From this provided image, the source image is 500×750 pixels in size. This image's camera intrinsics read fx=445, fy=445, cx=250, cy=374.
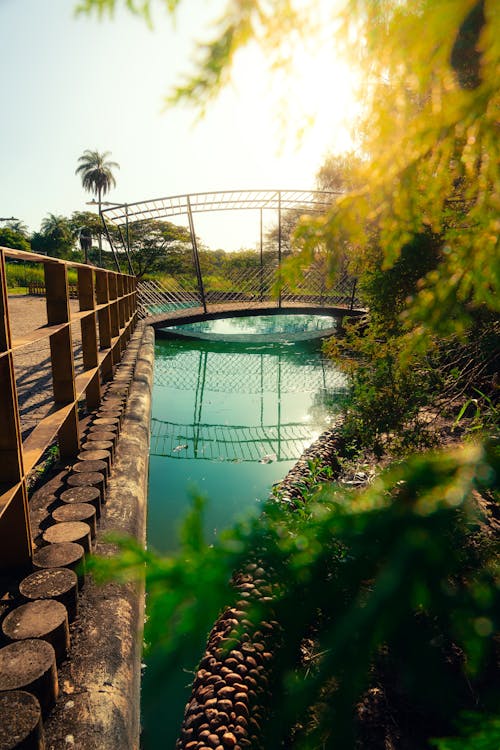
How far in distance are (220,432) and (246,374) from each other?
4.04m

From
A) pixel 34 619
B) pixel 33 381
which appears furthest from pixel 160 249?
pixel 34 619

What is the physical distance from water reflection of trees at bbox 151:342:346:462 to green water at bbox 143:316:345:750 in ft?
0.05

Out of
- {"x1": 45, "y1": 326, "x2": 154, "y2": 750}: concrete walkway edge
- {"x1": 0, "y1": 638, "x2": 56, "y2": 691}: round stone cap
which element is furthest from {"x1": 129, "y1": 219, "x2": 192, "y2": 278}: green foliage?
{"x1": 0, "y1": 638, "x2": 56, "y2": 691}: round stone cap

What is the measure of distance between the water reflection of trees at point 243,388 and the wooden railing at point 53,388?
196 centimetres

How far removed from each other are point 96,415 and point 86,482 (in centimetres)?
133

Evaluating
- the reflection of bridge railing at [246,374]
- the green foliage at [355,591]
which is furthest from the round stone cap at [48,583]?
the reflection of bridge railing at [246,374]

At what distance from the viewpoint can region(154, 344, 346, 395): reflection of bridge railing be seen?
9.34 meters

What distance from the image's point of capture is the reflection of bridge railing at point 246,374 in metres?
9.34

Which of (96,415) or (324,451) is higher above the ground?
(96,415)

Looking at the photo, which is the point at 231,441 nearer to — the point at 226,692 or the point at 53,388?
the point at 53,388

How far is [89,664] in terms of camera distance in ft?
5.14

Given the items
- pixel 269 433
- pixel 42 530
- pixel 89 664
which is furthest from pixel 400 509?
pixel 269 433

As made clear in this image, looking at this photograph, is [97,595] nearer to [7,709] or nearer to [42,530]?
[42,530]

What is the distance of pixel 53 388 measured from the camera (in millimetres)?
3021
